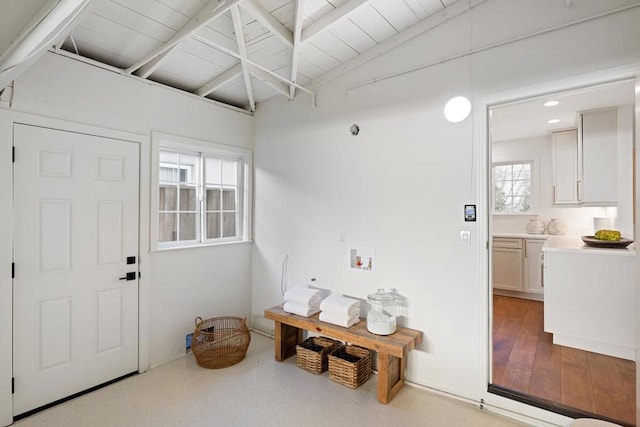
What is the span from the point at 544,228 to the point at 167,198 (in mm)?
5593

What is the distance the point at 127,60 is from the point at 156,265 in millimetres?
1876

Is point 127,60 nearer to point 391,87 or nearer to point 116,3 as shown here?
point 116,3

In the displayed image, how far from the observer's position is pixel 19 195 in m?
2.28

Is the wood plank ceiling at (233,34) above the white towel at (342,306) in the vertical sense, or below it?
above

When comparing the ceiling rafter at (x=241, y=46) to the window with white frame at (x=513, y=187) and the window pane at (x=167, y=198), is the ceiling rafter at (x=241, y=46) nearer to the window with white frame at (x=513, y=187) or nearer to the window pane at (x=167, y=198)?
the window pane at (x=167, y=198)

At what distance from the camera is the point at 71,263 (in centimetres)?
254

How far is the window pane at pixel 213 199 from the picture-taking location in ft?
12.1

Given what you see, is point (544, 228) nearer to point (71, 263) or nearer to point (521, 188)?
point (521, 188)

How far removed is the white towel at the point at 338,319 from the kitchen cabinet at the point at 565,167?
4029 mm

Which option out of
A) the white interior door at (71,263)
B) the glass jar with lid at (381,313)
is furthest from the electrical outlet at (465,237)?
the white interior door at (71,263)

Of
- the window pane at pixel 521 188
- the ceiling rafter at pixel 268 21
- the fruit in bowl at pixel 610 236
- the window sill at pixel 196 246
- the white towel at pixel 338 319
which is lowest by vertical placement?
the white towel at pixel 338 319

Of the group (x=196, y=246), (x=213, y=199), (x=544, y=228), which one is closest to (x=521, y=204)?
(x=544, y=228)

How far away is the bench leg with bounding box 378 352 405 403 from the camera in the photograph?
2.43 m

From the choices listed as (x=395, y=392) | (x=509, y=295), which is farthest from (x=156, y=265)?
(x=509, y=295)
